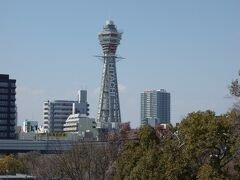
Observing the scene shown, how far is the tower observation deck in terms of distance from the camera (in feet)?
621

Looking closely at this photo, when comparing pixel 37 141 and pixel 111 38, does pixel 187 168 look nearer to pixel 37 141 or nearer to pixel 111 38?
pixel 37 141

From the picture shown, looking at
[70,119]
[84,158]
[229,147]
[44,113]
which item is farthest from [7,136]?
[229,147]

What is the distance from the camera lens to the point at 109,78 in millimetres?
194125

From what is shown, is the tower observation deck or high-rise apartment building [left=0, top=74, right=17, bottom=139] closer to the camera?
high-rise apartment building [left=0, top=74, right=17, bottom=139]

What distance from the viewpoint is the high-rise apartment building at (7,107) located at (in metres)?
130

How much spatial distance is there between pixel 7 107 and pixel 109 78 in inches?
2637

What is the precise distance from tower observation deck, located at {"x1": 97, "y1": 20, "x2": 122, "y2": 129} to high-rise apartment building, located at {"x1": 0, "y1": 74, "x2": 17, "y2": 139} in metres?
57.9

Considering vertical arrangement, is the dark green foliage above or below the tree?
above

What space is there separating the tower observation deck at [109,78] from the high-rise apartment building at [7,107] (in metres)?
57.9

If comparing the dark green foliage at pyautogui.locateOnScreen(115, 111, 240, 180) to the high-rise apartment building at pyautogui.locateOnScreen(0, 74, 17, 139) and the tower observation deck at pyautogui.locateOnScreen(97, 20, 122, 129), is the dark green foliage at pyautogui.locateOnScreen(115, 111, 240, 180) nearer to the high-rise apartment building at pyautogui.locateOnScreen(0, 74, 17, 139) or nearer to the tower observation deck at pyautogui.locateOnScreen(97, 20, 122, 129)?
the high-rise apartment building at pyautogui.locateOnScreen(0, 74, 17, 139)

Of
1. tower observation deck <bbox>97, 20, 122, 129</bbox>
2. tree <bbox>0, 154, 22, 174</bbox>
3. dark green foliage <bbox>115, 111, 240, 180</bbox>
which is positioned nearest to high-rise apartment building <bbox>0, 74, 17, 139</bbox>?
tree <bbox>0, 154, 22, 174</bbox>

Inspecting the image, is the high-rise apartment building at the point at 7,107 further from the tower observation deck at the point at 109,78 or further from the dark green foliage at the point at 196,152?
the dark green foliage at the point at 196,152

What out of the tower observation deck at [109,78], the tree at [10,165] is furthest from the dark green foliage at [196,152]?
the tower observation deck at [109,78]

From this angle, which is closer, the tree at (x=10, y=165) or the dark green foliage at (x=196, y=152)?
the dark green foliage at (x=196, y=152)
